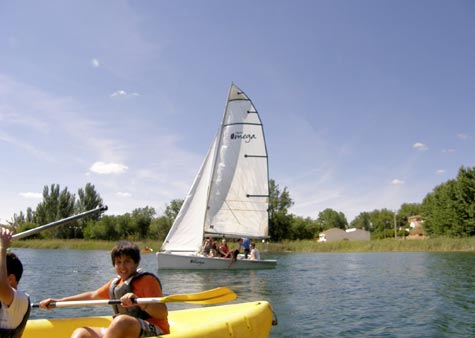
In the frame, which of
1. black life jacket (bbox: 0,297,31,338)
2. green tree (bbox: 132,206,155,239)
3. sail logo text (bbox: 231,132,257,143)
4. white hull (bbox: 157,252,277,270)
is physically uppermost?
sail logo text (bbox: 231,132,257,143)

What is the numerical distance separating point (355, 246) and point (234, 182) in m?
19.5

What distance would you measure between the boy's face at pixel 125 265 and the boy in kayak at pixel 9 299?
2.58ft

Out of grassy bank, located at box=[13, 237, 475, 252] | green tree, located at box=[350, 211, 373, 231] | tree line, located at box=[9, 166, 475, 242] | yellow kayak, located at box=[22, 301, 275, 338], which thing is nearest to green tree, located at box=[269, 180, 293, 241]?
tree line, located at box=[9, 166, 475, 242]

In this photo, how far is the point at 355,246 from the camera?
37031 mm

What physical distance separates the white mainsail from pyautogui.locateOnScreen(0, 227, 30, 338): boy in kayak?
17.4 meters

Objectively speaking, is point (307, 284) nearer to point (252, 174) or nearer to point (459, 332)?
point (459, 332)

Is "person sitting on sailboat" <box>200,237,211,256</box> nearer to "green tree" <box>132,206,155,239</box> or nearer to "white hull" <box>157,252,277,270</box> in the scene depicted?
"white hull" <box>157,252,277,270</box>

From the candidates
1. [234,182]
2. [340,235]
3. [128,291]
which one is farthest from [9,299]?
[340,235]

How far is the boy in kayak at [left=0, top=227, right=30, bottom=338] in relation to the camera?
2664 mm

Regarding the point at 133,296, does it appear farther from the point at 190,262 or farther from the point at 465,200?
the point at 465,200

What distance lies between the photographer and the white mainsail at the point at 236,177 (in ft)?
68.6

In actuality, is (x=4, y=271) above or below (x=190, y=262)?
above

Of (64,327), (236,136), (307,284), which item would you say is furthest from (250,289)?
(236,136)

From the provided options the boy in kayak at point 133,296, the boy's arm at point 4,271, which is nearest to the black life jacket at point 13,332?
the boy's arm at point 4,271
